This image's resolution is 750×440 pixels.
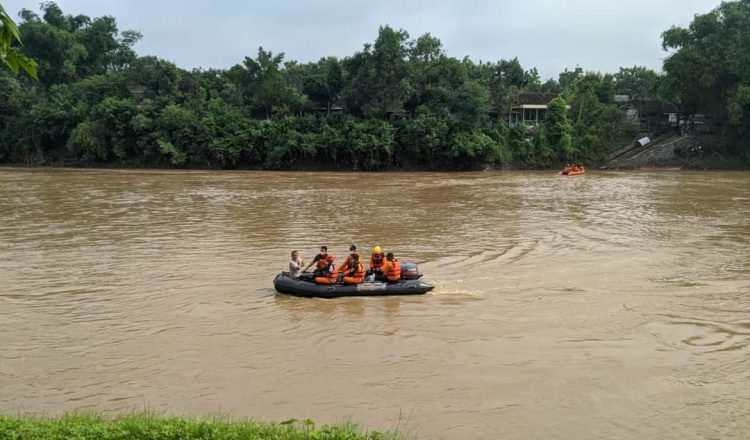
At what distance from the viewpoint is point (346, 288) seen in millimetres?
12508

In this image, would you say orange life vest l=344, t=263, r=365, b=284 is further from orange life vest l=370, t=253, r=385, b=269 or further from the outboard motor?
the outboard motor

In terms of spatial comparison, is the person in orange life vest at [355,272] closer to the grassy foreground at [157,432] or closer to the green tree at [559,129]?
the grassy foreground at [157,432]

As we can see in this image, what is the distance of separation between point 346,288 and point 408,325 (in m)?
2.06

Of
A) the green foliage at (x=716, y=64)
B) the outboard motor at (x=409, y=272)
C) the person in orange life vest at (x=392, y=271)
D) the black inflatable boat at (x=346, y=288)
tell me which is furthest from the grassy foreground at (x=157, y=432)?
the green foliage at (x=716, y=64)

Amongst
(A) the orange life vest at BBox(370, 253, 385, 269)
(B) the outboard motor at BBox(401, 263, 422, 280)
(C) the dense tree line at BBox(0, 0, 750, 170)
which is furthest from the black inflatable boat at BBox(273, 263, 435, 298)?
(C) the dense tree line at BBox(0, 0, 750, 170)

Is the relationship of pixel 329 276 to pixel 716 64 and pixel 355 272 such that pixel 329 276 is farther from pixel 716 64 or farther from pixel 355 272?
pixel 716 64

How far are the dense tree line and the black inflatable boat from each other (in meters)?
33.7

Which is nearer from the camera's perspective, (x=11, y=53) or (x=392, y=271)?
(x=11, y=53)

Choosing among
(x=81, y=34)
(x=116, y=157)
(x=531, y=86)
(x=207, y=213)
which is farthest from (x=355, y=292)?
(x=81, y=34)

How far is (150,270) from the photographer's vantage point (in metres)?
14.8

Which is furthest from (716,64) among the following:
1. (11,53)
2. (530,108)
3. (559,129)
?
(11,53)

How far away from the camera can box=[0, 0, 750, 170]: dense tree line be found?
149 ft

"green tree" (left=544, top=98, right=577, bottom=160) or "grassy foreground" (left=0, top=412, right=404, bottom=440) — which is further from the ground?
"green tree" (left=544, top=98, right=577, bottom=160)

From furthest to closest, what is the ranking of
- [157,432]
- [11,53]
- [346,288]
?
[346,288], [157,432], [11,53]
